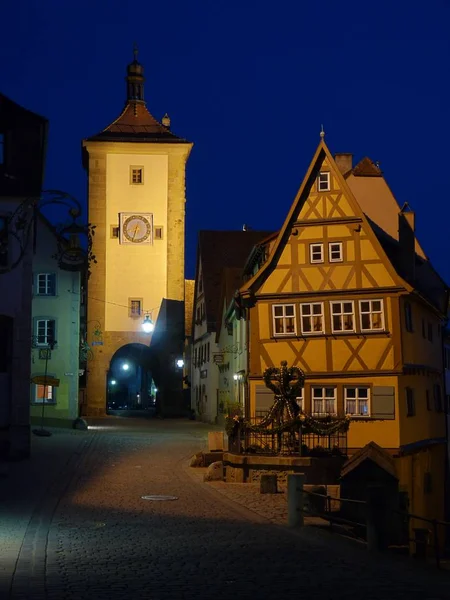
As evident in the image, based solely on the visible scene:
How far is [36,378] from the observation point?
47.6 m

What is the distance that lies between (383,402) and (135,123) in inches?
1551

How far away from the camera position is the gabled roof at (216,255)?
188 ft

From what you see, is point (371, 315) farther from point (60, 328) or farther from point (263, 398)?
point (60, 328)

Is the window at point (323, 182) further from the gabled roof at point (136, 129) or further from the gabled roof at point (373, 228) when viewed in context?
the gabled roof at point (136, 129)

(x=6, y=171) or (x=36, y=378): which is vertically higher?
(x=6, y=171)

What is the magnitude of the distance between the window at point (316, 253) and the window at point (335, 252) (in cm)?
34

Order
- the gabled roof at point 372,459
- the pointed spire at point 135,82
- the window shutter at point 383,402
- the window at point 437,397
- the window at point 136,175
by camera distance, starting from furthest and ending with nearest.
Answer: the pointed spire at point 135,82 < the window at point 136,175 < the window at point 437,397 < the window shutter at point 383,402 < the gabled roof at point 372,459

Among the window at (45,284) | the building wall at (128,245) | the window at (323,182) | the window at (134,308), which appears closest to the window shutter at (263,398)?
the window at (323,182)

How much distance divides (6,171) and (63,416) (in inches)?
772

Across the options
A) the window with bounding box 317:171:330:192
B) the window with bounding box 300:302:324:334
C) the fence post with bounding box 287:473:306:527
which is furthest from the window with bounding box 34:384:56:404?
the fence post with bounding box 287:473:306:527

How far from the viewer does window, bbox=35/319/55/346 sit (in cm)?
4794

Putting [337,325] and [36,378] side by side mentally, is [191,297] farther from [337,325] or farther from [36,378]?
[337,325]

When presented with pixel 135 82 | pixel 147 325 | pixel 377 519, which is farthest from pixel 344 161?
pixel 377 519

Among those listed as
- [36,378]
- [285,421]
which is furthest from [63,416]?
[285,421]
